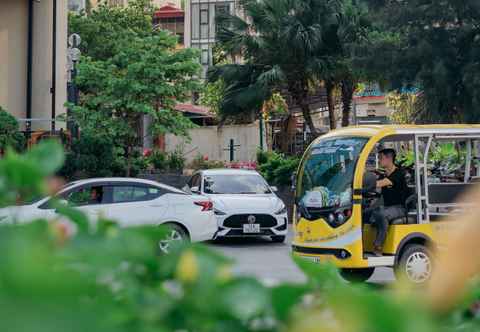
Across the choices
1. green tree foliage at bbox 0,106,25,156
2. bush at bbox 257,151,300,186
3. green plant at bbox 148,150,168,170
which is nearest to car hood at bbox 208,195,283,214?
green tree foliage at bbox 0,106,25,156

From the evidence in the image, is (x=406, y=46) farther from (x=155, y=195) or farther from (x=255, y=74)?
(x=155, y=195)

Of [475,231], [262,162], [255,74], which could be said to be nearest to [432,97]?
[262,162]

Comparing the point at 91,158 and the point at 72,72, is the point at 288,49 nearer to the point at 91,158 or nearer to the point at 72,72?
the point at 72,72

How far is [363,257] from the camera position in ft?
30.8

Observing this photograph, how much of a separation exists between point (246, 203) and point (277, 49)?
11444 mm

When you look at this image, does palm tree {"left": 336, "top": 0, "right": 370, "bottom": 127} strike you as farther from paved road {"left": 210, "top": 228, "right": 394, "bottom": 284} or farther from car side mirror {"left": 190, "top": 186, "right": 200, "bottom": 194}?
paved road {"left": 210, "top": 228, "right": 394, "bottom": 284}

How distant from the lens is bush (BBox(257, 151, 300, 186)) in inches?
802

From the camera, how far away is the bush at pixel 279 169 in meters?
20.4

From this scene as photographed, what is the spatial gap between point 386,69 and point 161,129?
21.5 ft

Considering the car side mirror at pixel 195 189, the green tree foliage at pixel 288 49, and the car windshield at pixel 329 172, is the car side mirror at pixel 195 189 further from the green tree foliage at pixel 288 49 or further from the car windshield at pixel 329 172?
the green tree foliage at pixel 288 49

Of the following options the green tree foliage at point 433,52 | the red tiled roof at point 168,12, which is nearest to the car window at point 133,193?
the green tree foliage at point 433,52

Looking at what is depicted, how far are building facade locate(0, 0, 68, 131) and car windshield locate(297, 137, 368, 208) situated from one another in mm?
12828

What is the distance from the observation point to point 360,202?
30.8 ft

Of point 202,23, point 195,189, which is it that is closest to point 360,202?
point 195,189
